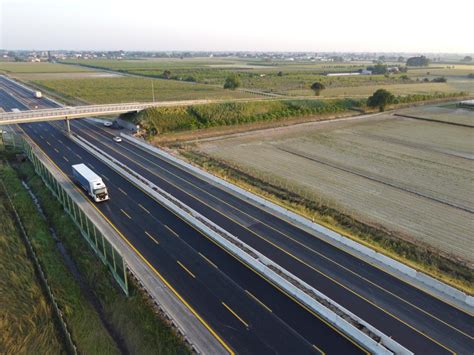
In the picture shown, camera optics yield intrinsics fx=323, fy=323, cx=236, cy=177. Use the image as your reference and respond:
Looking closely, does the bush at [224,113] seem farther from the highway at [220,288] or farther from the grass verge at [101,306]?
the grass verge at [101,306]

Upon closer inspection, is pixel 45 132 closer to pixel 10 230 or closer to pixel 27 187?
pixel 27 187

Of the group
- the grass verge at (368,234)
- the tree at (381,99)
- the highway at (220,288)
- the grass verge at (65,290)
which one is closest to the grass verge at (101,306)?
the grass verge at (65,290)

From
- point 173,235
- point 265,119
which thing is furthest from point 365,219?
point 265,119

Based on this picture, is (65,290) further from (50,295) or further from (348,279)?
(348,279)

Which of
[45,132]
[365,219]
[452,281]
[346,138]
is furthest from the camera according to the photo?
[346,138]

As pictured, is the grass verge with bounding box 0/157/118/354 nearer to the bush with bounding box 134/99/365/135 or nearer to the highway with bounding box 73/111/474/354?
the highway with bounding box 73/111/474/354

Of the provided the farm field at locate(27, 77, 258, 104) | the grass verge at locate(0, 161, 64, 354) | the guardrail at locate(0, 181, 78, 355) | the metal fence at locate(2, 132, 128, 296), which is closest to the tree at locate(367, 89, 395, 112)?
the farm field at locate(27, 77, 258, 104)

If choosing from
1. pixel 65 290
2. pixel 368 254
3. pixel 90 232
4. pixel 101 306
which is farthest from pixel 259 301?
pixel 90 232
